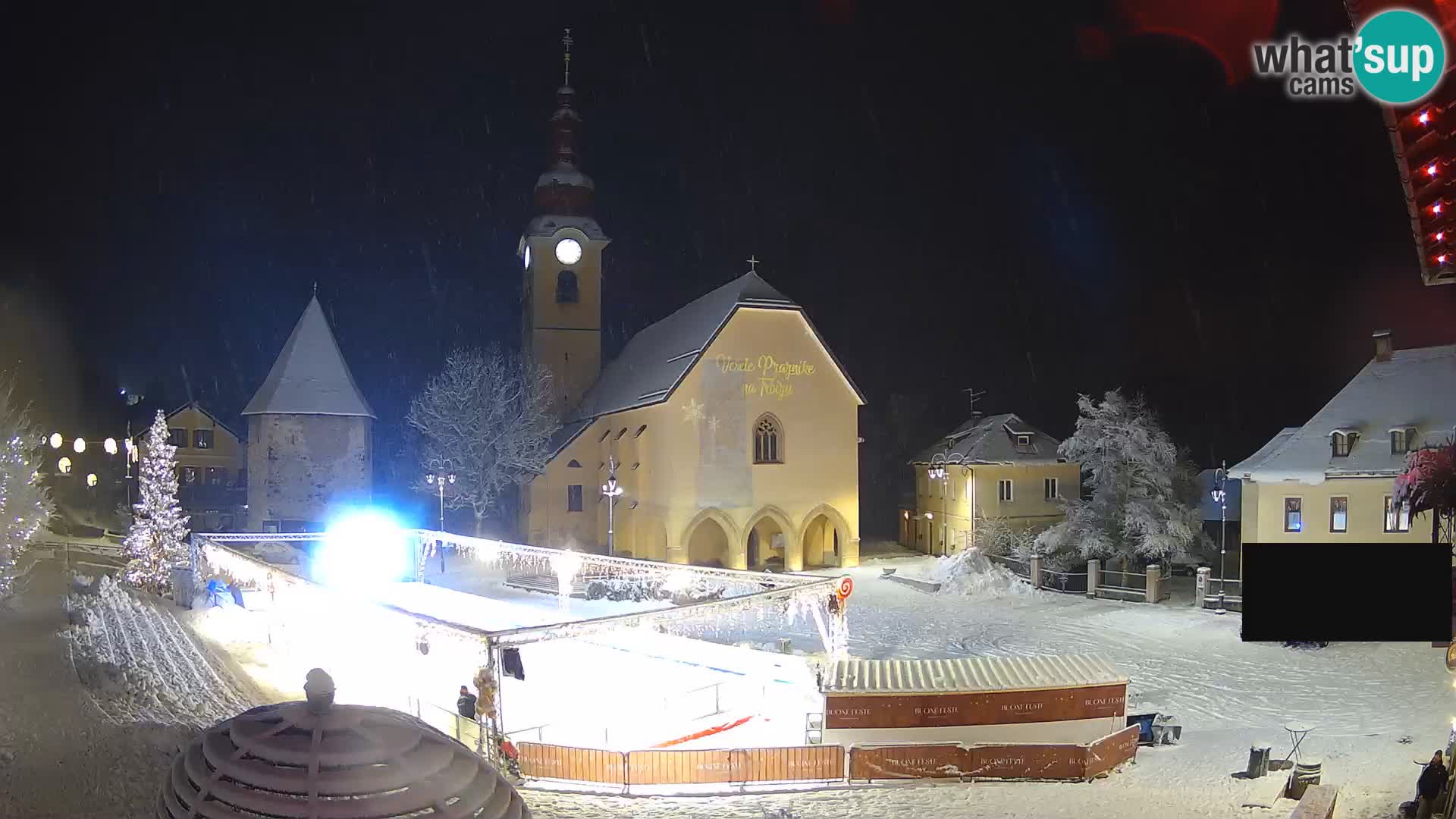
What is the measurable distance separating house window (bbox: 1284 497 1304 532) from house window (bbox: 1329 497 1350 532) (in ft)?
2.22

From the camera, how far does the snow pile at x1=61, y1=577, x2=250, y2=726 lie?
504 inches

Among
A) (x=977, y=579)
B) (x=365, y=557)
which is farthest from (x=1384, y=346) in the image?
(x=365, y=557)

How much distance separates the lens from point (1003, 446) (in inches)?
1567

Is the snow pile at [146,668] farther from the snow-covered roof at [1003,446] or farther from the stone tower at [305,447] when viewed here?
the snow-covered roof at [1003,446]

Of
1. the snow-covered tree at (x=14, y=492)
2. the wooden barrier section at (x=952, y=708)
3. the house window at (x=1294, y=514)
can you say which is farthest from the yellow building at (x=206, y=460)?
the house window at (x=1294, y=514)

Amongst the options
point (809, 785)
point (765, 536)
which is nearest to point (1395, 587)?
point (809, 785)

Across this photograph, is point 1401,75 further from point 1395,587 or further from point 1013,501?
point 1013,501

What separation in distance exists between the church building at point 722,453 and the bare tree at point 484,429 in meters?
1.35

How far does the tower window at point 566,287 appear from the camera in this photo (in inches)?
1764

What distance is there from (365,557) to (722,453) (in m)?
13.0

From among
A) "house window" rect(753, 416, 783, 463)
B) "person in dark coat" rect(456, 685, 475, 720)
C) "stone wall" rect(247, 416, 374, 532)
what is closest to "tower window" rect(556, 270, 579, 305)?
"stone wall" rect(247, 416, 374, 532)

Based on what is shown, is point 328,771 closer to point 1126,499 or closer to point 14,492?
point 14,492

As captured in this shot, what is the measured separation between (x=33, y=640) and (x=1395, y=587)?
22.3 metres

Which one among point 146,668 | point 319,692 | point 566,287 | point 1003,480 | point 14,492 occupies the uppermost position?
point 566,287
